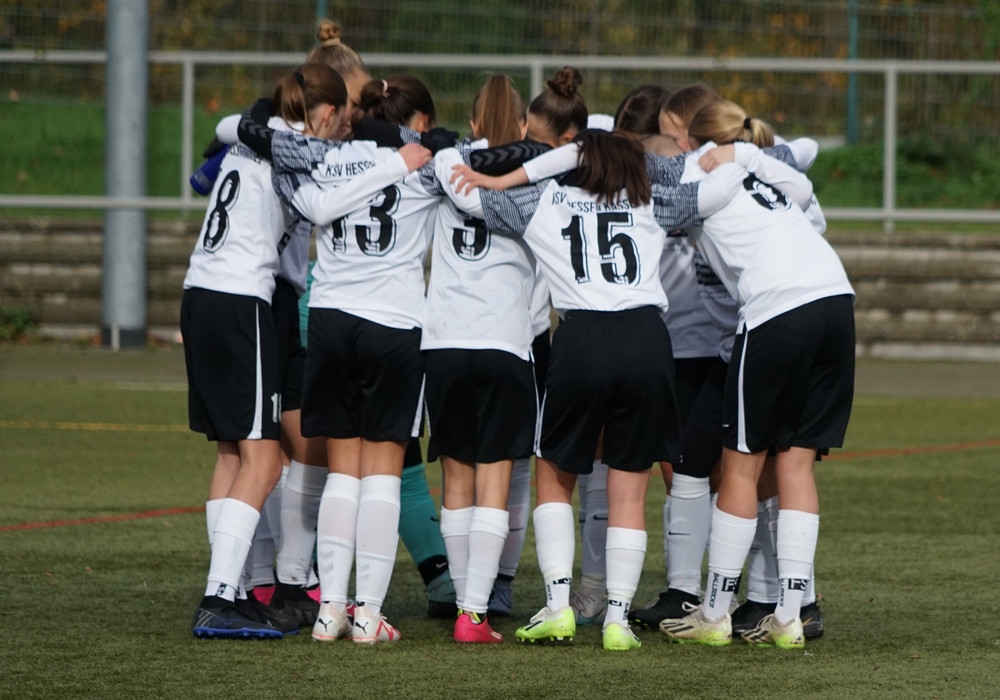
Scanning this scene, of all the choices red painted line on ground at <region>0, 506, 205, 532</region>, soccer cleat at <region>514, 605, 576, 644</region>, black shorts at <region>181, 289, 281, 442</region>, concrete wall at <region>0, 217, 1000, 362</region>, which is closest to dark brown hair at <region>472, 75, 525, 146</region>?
black shorts at <region>181, 289, 281, 442</region>

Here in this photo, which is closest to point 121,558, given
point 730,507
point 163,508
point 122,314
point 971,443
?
point 163,508

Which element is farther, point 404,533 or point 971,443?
point 971,443

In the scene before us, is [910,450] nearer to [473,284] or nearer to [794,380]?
[794,380]

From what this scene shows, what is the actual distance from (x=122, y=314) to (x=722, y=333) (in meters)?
8.83

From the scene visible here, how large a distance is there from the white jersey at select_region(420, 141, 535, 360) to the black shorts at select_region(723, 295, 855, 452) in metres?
0.71

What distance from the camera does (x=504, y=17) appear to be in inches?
591

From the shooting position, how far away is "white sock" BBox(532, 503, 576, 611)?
4773 millimetres

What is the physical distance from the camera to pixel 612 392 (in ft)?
15.4

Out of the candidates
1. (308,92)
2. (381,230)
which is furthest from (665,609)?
(308,92)

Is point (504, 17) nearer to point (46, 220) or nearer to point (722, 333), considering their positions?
point (46, 220)

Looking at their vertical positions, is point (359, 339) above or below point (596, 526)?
above

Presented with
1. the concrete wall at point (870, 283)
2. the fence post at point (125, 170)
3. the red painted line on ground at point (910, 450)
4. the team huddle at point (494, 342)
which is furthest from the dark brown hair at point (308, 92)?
the concrete wall at point (870, 283)

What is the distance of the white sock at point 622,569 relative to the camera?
187 inches

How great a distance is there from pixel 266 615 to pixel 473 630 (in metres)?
0.72
